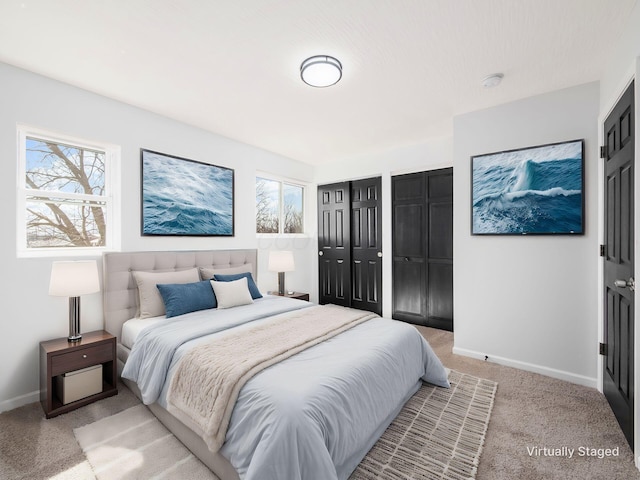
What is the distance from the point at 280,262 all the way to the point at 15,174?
268 centimetres

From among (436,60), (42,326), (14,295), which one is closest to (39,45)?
(14,295)

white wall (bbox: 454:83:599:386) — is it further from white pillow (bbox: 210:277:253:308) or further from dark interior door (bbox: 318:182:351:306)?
white pillow (bbox: 210:277:253:308)

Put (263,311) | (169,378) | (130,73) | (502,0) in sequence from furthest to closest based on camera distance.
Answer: (263,311), (130,73), (169,378), (502,0)

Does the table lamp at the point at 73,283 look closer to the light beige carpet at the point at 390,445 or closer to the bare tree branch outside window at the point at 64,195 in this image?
the bare tree branch outside window at the point at 64,195

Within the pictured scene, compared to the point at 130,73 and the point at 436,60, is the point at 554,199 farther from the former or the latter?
the point at 130,73

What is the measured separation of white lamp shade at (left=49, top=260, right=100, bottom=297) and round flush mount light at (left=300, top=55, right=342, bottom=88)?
2.25m

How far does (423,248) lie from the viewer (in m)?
4.28

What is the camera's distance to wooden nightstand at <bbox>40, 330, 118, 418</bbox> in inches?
86.7

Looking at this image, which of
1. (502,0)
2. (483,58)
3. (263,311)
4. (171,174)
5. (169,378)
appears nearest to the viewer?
(502,0)

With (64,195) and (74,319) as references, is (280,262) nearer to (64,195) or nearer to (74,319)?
(74,319)

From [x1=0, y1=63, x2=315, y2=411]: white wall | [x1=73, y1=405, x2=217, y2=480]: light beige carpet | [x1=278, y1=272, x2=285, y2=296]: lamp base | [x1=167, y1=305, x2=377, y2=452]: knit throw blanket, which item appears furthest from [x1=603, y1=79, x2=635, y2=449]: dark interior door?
[x1=0, y1=63, x2=315, y2=411]: white wall

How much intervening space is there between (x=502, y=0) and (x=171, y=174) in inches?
125

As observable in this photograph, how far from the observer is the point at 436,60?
231 centimetres

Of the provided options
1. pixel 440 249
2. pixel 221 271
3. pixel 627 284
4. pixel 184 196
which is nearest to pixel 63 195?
pixel 184 196
